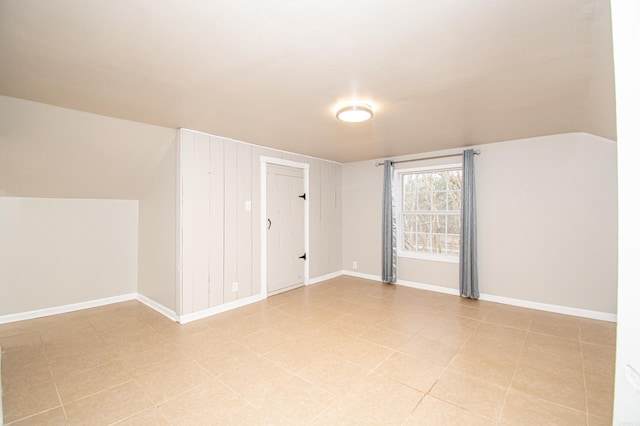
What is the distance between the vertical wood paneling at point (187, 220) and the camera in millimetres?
3332

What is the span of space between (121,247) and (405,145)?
4.59 meters

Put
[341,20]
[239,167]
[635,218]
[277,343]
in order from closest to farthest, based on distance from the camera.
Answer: [635,218] → [341,20] → [277,343] → [239,167]

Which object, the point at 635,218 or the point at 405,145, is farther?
the point at 405,145

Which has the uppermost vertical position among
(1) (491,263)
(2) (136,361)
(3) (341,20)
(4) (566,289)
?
(3) (341,20)

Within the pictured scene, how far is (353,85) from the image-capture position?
2209 millimetres

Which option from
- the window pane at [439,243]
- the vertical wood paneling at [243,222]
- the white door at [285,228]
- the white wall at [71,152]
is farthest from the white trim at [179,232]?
the window pane at [439,243]

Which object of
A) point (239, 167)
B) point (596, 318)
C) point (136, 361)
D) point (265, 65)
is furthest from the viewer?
point (239, 167)

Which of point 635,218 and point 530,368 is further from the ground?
point 635,218

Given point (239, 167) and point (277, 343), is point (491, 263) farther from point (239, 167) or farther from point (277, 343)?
point (239, 167)

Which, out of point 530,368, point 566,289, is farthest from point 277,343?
point 566,289

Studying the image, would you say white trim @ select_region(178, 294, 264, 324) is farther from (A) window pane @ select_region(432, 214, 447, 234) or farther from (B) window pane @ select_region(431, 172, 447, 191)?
(B) window pane @ select_region(431, 172, 447, 191)

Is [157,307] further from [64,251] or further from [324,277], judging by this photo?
[324,277]

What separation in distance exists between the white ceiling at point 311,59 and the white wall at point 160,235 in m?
0.84

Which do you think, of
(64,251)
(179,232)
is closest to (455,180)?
(179,232)
